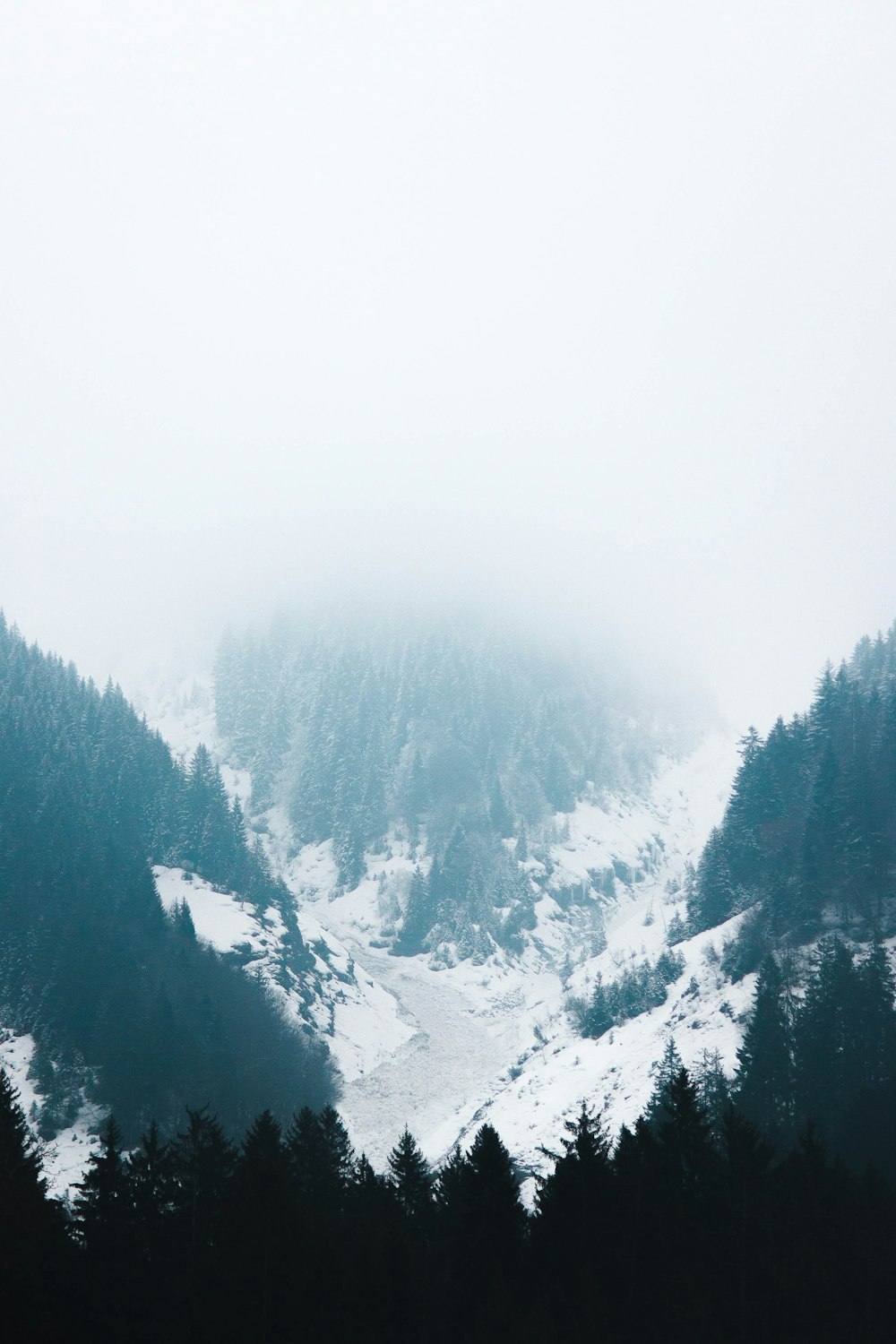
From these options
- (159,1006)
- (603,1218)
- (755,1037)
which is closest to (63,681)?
(159,1006)

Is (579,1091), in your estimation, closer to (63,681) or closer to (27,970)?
(27,970)

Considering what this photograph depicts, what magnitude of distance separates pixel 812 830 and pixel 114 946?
98.9 metres

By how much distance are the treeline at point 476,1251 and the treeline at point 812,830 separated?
66.2 meters

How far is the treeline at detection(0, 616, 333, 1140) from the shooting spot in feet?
349

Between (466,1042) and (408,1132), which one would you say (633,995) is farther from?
(466,1042)

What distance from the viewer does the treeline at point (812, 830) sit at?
104m

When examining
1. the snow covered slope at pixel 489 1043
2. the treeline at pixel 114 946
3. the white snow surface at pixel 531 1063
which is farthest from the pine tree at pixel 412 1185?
the treeline at pixel 114 946

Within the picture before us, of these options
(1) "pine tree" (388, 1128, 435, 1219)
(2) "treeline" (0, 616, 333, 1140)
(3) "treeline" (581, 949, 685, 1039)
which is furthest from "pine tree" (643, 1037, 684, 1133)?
(2) "treeline" (0, 616, 333, 1140)

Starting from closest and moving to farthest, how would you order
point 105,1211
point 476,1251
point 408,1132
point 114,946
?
1. point 105,1211
2. point 476,1251
3. point 408,1132
4. point 114,946

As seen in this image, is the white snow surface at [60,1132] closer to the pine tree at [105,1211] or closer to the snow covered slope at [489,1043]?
the snow covered slope at [489,1043]

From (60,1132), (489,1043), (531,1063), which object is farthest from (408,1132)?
(489,1043)

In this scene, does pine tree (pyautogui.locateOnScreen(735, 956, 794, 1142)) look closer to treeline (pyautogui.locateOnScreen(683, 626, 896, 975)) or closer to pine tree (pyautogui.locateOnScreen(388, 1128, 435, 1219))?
treeline (pyautogui.locateOnScreen(683, 626, 896, 975))

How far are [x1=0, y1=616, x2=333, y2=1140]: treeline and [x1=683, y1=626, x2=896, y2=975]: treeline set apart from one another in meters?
67.5

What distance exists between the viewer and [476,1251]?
37594mm
